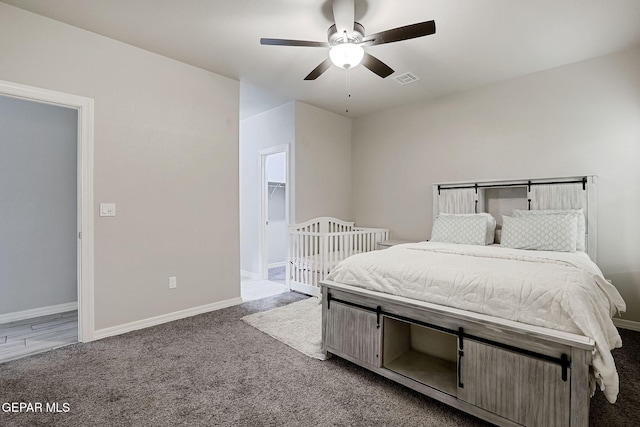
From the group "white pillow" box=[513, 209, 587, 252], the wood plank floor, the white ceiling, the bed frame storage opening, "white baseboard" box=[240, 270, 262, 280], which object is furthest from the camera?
"white baseboard" box=[240, 270, 262, 280]

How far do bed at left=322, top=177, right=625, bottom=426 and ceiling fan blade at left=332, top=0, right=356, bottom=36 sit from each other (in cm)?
167

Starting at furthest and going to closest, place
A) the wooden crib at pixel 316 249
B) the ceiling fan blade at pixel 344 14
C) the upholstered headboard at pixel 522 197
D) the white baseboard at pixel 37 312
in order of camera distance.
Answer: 1. the wooden crib at pixel 316 249
2. the white baseboard at pixel 37 312
3. the upholstered headboard at pixel 522 197
4. the ceiling fan blade at pixel 344 14

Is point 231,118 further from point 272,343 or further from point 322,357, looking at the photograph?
point 322,357

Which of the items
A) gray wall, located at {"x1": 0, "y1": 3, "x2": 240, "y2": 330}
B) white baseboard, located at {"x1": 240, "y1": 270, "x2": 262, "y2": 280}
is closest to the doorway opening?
white baseboard, located at {"x1": 240, "y1": 270, "x2": 262, "y2": 280}

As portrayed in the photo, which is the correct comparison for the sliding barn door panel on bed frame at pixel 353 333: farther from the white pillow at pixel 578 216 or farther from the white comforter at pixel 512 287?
the white pillow at pixel 578 216

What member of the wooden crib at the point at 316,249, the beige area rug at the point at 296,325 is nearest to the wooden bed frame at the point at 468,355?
the beige area rug at the point at 296,325

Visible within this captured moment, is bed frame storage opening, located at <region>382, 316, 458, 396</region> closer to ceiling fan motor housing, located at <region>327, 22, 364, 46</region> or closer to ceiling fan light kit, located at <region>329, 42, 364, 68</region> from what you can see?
ceiling fan light kit, located at <region>329, 42, 364, 68</region>

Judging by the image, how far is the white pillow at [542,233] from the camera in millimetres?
2787

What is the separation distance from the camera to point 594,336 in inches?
53.2

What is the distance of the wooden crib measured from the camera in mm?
3961

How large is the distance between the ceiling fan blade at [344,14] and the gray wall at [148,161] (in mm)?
1806

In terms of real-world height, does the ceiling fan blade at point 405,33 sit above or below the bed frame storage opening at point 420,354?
above

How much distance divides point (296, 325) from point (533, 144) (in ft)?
10.5

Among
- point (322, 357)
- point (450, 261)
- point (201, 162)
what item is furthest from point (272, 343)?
point (201, 162)
